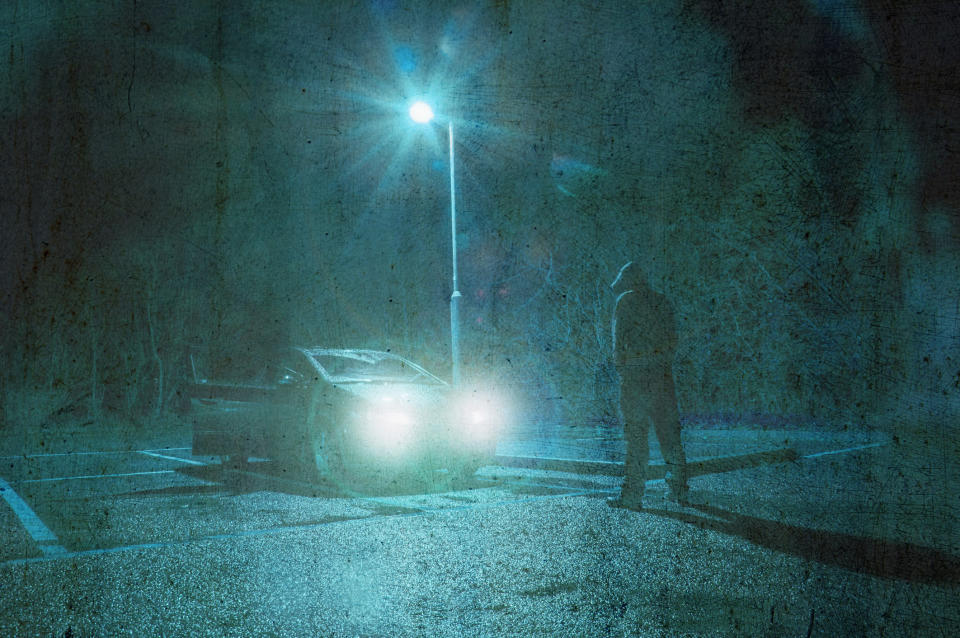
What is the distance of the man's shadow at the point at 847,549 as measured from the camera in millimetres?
3234

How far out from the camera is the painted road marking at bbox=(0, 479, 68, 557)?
3841 millimetres

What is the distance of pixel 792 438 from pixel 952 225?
522cm

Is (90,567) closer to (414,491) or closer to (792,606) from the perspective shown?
(414,491)

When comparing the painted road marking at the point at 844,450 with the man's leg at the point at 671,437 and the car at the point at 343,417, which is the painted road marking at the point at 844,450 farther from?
the car at the point at 343,417

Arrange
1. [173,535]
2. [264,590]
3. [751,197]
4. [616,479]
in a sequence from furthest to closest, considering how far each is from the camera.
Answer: [751,197] < [616,479] < [173,535] < [264,590]

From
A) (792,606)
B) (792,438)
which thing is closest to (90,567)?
(792,606)

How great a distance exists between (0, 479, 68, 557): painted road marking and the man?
402 cm

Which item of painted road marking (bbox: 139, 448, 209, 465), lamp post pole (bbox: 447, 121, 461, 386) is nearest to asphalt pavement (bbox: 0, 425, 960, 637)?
painted road marking (bbox: 139, 448, 209, 465)

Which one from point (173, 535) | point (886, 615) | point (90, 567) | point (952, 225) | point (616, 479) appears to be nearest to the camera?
point (886, 615)

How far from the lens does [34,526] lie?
4.50 metres

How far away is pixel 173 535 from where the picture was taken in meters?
4.20

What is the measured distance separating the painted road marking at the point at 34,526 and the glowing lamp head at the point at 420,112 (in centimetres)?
725

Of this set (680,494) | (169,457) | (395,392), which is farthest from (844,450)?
(169,457)

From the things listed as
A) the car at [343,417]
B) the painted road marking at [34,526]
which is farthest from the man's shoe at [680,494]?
the painted road marking at [34,526]
